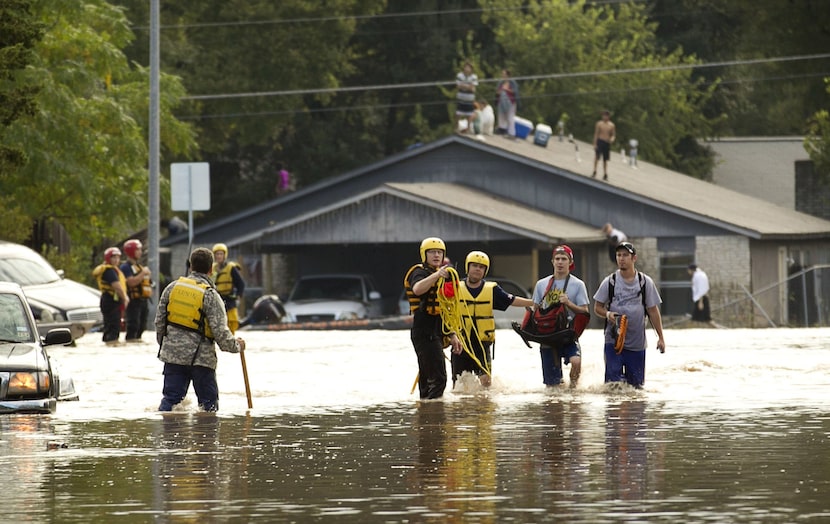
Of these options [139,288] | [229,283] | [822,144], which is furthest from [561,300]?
[822,144]

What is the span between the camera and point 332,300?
145 ft

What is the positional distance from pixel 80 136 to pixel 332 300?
6817 mm

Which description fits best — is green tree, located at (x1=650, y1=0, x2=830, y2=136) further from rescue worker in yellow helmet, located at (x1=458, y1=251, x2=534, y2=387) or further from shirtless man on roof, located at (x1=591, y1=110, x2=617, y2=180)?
rescue worker in yellow helmet, located at (x1=458, y1=251, x2=534, y2=387)

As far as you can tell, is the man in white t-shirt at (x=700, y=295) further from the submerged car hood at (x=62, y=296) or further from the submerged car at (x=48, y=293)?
the submerged car hood at (x=62, y=296)

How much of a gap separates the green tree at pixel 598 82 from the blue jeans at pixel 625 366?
187 ft

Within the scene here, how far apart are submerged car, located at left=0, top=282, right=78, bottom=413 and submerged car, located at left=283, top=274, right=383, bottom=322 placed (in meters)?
24.9

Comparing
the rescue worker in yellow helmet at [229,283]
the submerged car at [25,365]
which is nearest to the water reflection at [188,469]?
the submerged car at [25,365]

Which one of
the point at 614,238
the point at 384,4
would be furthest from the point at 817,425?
the point at 384,4

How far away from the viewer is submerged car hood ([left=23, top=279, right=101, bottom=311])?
2972 centimetres

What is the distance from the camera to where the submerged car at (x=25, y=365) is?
16109 mm

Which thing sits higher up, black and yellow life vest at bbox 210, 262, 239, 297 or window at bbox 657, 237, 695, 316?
window at bbox 657, 237, 695, 316

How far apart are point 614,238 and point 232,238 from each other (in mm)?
9710

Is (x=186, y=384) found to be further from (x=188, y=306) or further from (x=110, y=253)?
(x=110, y=253)

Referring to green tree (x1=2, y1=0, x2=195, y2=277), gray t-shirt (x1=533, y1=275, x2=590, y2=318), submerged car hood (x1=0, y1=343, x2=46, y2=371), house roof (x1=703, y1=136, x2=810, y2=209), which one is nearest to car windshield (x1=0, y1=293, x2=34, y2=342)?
submerged car hood (x1=0, y1=343, x2=46, y2=371)
